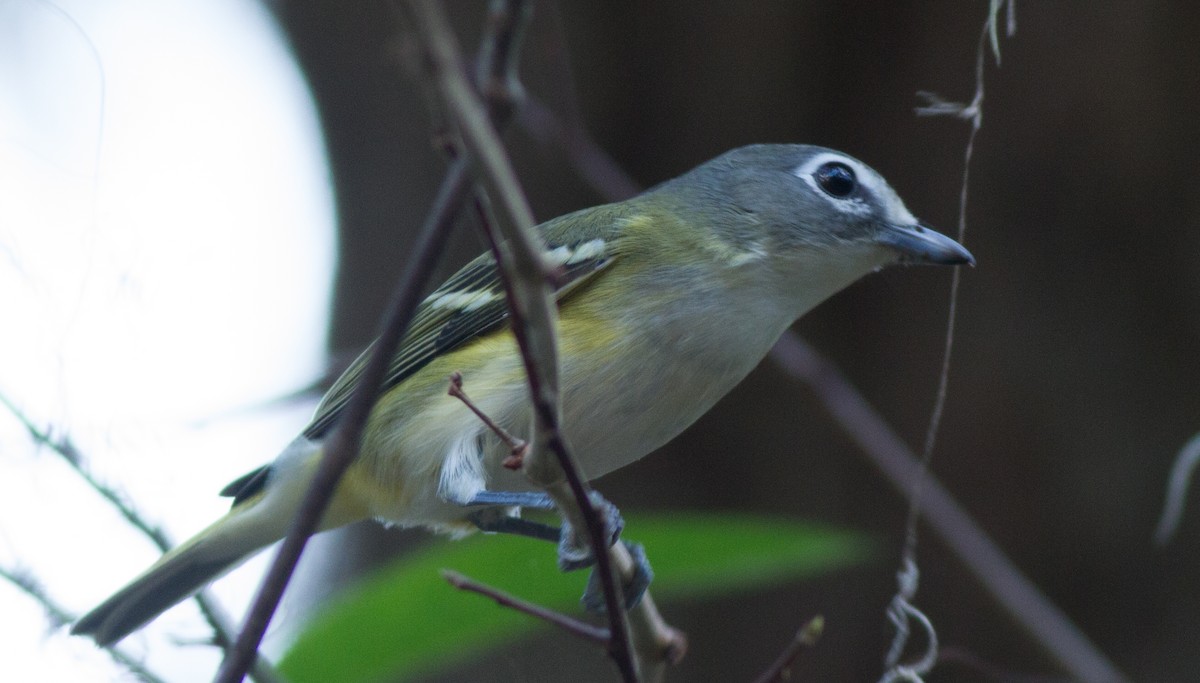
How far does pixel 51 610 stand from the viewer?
5.77 ft

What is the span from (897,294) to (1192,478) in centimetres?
96

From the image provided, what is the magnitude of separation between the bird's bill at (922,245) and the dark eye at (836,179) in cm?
16

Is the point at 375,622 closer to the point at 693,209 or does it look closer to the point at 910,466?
the point at 693,209

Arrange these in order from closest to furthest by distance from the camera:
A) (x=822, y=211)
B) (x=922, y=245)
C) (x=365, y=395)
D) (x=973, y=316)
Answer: (x=365, y=395) < (x=922, y=245) < (x=822, y=211) < (x=973, y=316)

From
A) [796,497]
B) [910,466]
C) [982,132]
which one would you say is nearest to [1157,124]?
[982,132]

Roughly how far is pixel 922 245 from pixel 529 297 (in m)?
1.49

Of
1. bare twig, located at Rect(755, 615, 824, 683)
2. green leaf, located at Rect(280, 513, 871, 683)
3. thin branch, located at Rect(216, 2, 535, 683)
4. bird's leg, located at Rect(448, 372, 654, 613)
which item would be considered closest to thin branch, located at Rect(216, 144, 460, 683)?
thin branch, located at Rect(216, 2, 535, 683)

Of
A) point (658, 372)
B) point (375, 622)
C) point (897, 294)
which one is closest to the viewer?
point (375, 622)

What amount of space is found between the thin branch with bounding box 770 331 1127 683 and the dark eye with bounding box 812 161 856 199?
471mm

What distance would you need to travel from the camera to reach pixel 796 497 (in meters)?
3.33

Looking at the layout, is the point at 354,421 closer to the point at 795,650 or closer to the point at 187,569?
the point at 795,650

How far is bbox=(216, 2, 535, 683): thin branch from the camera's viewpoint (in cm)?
83

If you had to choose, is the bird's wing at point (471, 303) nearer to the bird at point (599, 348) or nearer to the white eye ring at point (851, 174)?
the bird at point (599, 348)

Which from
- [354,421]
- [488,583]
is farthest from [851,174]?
[354,421]
